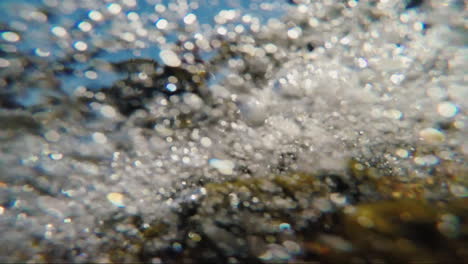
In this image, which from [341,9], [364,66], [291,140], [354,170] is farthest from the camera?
[291,140]

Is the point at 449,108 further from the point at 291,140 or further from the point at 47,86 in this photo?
the point at 47,86

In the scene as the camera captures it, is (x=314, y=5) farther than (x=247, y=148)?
No

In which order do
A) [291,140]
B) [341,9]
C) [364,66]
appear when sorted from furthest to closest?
[291,140] < [364,66] < [341,9]

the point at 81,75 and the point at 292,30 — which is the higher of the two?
the point at 292,30

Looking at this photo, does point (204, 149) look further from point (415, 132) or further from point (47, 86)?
point (415, 132)

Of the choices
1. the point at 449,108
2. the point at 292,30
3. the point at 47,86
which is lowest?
the point at 47,86

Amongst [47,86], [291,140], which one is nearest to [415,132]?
[291,140]
